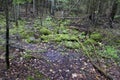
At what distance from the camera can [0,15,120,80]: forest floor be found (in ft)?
22.8

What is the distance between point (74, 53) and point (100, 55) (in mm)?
1294

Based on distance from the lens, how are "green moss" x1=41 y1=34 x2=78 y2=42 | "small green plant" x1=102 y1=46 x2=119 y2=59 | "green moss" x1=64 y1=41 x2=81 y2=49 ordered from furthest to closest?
1. "green moss" x1=41 y1=34 x2=78 y2=42
2. "green moss" x1=64 y1=41 x2=81 y2=49
3. "small green plant" x1=102 y1=46 x2=119 y2=59

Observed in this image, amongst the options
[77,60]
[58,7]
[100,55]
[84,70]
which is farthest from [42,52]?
[58,7]

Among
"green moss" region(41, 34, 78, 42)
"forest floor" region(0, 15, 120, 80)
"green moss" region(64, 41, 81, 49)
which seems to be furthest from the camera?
"green moss" region(41, 34, 78, 42)

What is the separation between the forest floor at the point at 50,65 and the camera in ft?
22.8

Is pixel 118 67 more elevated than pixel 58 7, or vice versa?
pixel 58 7

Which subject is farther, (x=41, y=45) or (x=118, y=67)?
(x=41, y=45)

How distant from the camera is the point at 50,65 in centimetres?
769

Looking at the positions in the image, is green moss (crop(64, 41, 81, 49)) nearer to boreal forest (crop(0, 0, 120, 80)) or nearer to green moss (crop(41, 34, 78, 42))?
boreal forest (crop(0, 0, 120, 80))

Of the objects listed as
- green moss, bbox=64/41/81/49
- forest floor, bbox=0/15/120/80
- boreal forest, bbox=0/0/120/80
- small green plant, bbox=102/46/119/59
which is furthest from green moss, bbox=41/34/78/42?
small green plant, bbox=102/46/119/59

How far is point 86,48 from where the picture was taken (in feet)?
32.5

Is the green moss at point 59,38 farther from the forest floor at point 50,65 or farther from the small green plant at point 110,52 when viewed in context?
the small green plant at point 110,52

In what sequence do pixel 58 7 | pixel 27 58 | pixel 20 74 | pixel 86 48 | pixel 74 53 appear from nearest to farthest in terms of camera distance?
1. pixel 20 74
2. pixel 27 58
3. pixel 74 53
4. pixel 86 48
5. pixel 58 7

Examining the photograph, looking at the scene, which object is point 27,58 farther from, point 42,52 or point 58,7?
point 58,7
